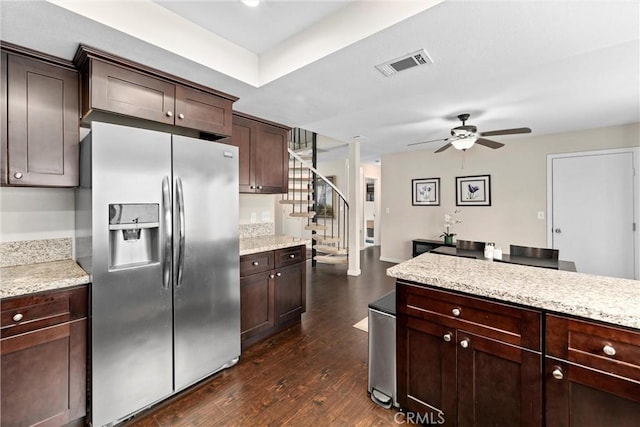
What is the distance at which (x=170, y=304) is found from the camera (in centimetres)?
191

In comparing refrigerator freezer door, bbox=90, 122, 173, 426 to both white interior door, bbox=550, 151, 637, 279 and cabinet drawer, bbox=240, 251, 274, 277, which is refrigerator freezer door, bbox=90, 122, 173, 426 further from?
white interior door, bbox=550, 151, 637, 279

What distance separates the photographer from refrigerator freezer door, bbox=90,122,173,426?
5.33 ft

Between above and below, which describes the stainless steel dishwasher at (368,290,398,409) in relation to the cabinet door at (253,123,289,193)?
below

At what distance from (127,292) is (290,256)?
153 cm

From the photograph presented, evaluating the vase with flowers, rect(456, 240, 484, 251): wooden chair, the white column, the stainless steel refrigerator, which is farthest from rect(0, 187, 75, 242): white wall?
the vase with flowers

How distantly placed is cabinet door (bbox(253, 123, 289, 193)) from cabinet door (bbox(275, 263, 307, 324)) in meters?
0.93

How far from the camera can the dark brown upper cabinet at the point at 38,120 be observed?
1.65 m

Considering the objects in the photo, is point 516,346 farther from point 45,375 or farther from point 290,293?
point 45,375

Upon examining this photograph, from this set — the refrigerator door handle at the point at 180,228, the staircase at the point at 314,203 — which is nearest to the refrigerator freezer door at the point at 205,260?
the refrigerator door handle at the point at 180,228

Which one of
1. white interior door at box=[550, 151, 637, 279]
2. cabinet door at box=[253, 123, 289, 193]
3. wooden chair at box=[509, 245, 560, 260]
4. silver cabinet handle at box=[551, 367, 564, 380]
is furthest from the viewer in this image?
Result: white interior door at box=[550, 151, 637, 279]

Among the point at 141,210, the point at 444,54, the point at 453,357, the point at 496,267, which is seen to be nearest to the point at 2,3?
the point at 141,210

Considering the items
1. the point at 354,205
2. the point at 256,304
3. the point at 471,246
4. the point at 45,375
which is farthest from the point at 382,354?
the point at 354,205

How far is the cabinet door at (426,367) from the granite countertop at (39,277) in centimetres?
195

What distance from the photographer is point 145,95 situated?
6.45 feet
